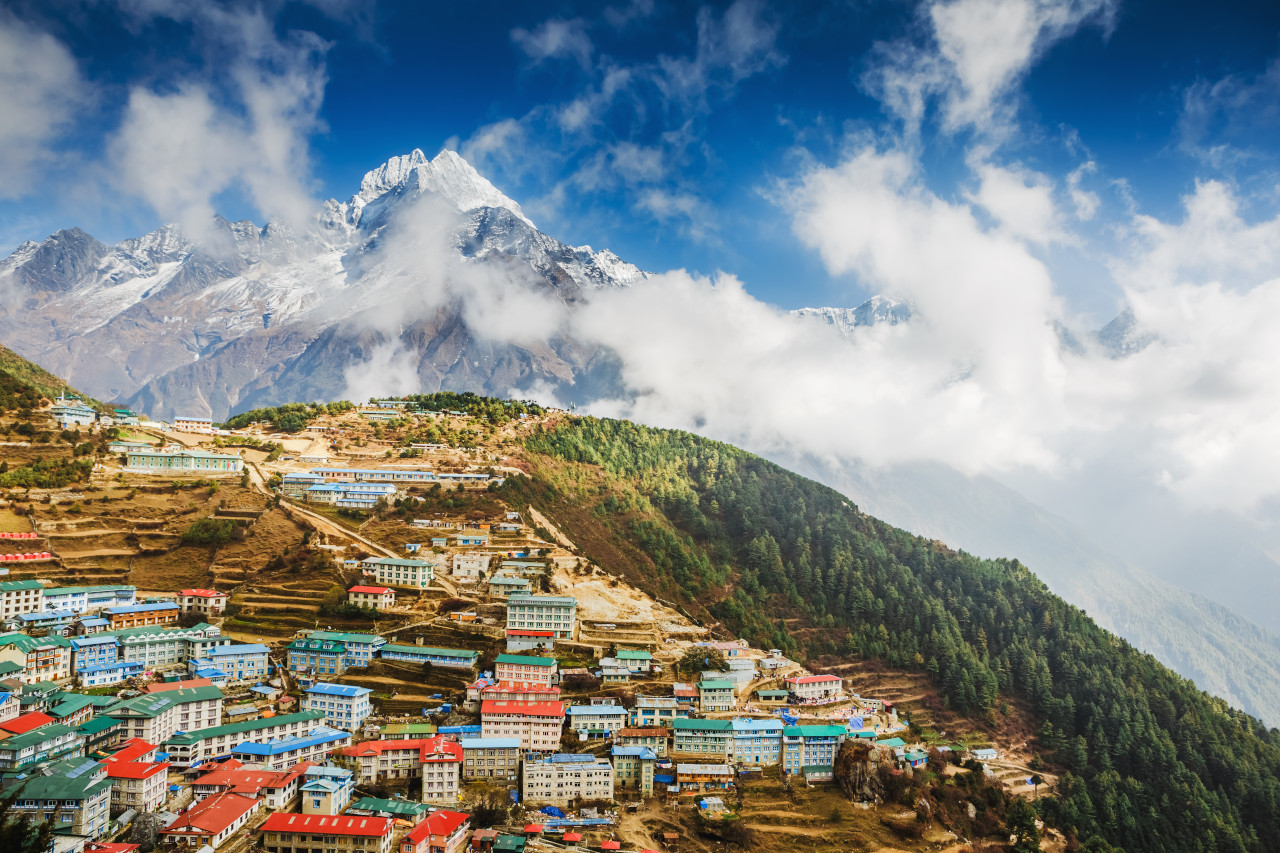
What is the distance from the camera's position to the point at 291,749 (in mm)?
42938

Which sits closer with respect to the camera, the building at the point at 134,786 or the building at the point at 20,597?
the building at the point at 134,786

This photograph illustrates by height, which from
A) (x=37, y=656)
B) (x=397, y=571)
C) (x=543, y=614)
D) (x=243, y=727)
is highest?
(x=397, y=571)

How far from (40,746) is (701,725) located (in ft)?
120

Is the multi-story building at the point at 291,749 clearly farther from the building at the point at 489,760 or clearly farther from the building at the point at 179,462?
the building at the point at 179,462

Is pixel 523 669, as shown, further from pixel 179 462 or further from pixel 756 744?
pixel 179 462

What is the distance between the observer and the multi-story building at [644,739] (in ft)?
164

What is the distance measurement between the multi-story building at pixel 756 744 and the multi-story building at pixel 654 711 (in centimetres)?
450

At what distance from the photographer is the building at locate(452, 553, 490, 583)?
67875 mm

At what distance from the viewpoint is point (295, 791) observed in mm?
40562

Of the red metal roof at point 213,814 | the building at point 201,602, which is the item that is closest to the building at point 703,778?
the red metal roof at point 213,814

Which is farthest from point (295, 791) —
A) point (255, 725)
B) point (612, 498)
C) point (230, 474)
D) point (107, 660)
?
point (612, 498)

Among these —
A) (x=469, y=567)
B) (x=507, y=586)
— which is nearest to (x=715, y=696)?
(x=507, y=586)

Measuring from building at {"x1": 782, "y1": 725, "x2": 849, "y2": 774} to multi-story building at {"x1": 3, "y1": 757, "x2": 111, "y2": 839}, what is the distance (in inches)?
1517

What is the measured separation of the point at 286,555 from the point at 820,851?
163 ft
